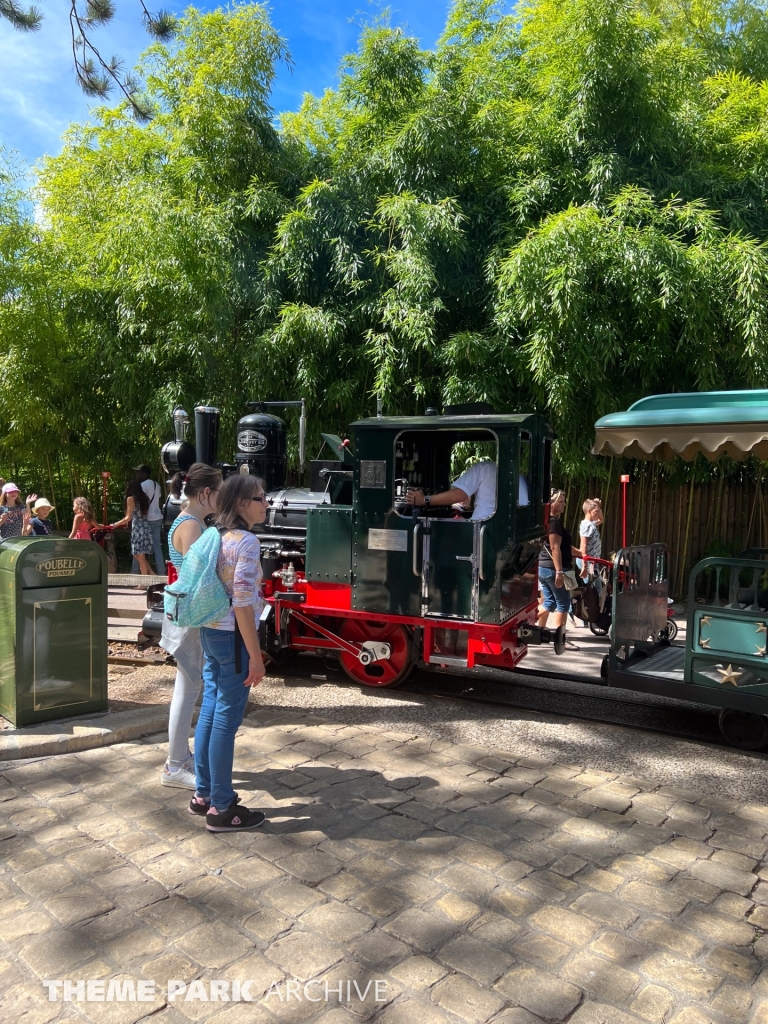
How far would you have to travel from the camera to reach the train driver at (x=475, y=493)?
17.6ft

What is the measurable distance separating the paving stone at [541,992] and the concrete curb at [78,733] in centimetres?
284

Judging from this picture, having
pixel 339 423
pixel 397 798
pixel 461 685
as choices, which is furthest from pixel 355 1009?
pixel 339 423

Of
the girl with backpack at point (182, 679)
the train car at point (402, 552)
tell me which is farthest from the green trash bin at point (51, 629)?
the train car at point (402, 552)

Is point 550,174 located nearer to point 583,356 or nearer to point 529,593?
point 583,356

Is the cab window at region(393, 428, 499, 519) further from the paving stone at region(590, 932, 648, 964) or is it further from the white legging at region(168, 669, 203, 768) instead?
the paving stone at region(590, 932, 648, 964)

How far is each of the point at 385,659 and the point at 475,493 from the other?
1.44 m

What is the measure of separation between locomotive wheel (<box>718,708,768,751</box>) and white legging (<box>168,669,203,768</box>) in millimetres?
3135

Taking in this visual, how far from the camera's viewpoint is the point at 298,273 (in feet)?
32.1

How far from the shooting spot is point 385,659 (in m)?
5.83

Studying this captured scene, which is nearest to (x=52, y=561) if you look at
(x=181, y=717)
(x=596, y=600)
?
(x=181, y=717)

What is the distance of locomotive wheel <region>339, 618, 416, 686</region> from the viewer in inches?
227

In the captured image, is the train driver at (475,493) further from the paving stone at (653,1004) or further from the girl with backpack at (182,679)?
the paving stone at (653,1004)

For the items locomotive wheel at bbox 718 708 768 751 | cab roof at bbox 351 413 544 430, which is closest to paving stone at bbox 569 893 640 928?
locomotive wheel at bbox 718 708 768 751

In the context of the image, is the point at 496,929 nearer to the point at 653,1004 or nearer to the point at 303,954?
the point at 653,1004
